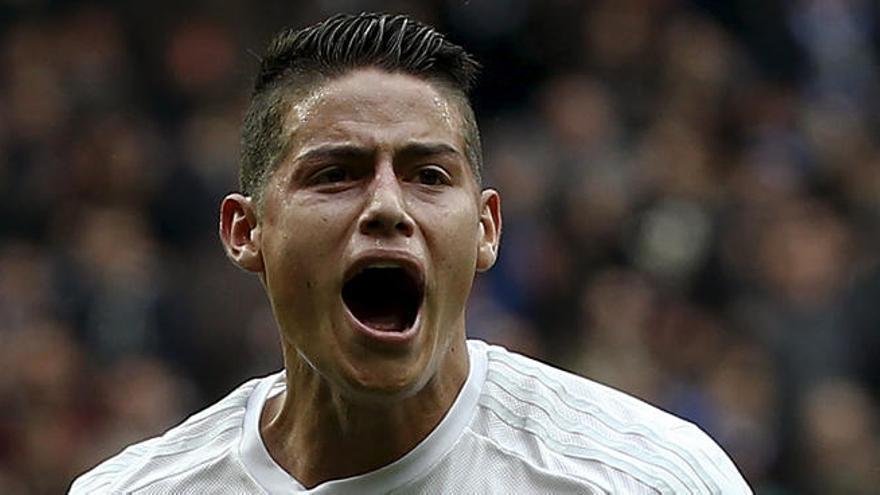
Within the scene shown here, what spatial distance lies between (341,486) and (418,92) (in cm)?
71

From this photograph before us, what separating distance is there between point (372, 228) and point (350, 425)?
41 cm

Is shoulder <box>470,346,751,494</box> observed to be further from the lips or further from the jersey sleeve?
the lips

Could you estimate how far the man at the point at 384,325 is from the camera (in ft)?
11.7

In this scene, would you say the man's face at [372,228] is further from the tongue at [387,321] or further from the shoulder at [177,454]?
the shoulder at [177,454]

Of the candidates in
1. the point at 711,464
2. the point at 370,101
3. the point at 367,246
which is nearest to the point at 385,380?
the point at 367,246

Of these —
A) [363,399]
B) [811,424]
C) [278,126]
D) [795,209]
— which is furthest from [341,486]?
[795,209]

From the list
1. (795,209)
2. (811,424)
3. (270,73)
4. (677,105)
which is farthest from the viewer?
(677,105)

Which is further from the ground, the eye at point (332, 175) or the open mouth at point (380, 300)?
the eye at point (332, 175)

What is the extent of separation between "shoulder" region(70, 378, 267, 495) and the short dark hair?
458 millimetres

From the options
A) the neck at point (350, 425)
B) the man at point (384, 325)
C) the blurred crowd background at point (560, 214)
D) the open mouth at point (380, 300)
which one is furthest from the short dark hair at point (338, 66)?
the blurred crowd background at point (560, 214)

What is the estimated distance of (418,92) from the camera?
3695 mm

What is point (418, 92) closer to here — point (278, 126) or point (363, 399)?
point (278, 126)

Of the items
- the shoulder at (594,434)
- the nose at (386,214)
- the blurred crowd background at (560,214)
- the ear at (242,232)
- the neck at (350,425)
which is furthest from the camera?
the blurred crowd background at (560,214)

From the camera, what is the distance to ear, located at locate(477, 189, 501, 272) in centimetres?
376
